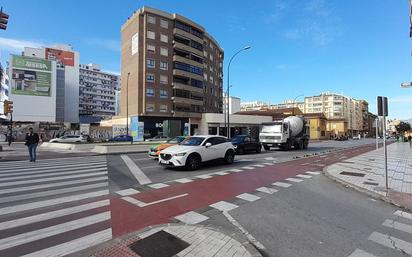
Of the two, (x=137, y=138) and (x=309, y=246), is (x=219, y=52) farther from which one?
(x=309, y=246)

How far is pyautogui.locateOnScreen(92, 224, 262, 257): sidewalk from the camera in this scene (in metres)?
3.97

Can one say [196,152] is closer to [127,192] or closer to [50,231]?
[127,192]

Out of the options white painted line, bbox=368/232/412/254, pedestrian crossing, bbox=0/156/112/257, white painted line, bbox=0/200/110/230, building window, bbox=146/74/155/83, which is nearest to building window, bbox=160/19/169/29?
building window, bbox=146/74/155/83

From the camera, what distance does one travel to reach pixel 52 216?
5.72 m

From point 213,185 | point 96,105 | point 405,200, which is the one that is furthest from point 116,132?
point 96,105

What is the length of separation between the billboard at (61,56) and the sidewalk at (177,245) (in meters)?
113

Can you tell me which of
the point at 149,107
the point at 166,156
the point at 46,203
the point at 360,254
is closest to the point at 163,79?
the point at 149,107

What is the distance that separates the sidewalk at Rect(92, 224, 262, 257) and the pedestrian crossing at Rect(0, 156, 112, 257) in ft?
1.65

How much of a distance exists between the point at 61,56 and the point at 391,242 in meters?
117

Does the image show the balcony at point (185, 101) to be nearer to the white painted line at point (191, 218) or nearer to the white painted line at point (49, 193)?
the white painted line at point (49, 193)

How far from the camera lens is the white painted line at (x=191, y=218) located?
5.50 meters

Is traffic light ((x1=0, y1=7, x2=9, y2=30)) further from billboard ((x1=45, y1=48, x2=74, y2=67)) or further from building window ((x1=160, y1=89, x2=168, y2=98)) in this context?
billboard ((x1=45, y1=48, x2=74, y2=67))

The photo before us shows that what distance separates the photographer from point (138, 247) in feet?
13.6

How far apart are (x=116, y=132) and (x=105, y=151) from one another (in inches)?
1287
